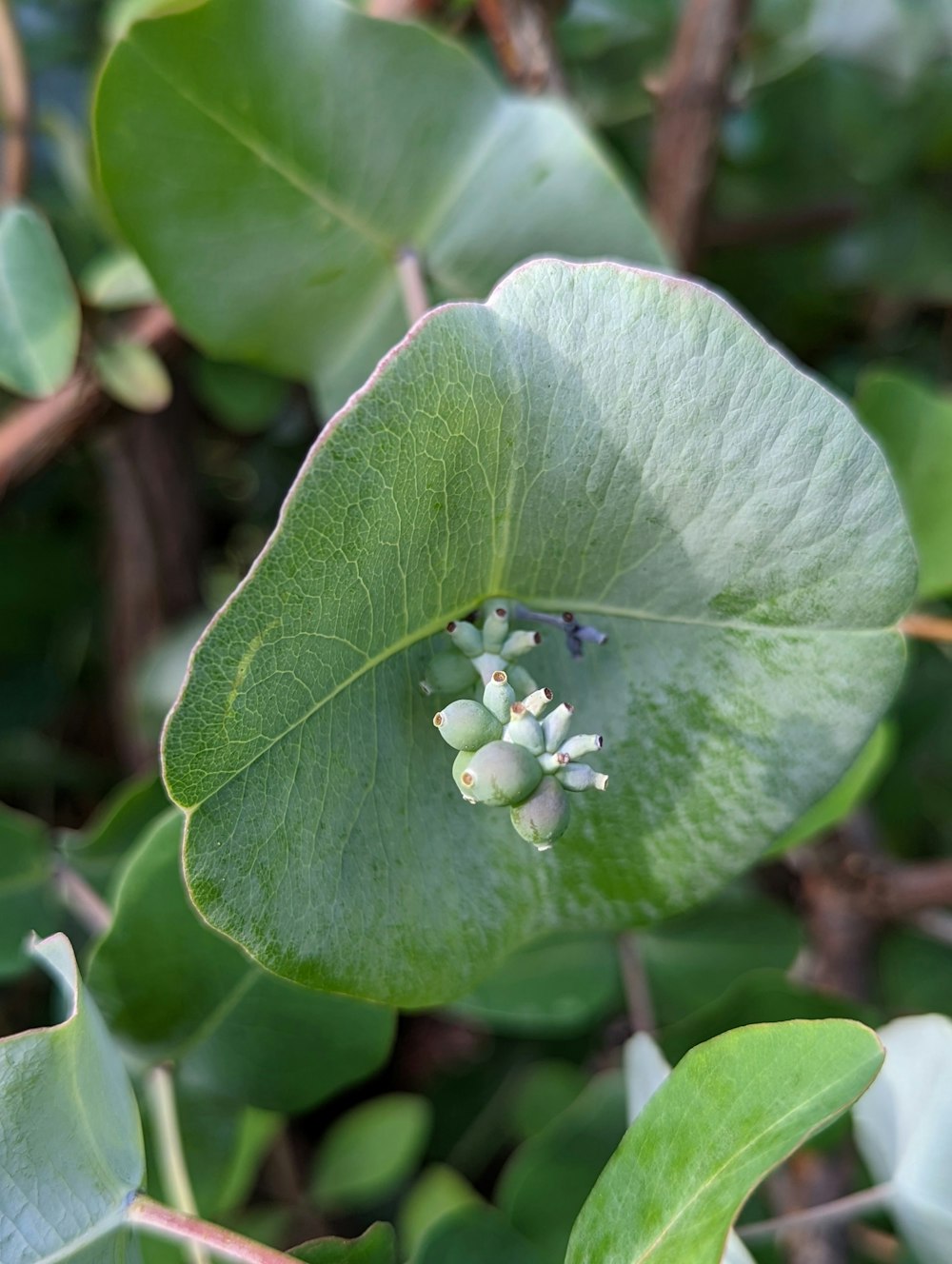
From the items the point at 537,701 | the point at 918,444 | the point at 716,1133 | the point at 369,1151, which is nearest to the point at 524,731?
the point at 537,701

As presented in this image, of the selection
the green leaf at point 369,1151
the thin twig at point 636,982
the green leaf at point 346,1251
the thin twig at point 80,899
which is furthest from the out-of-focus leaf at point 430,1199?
the green leaf at point 346,1251

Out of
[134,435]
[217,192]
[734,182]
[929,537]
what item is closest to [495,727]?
[217,192]

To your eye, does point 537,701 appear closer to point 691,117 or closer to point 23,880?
point 23,880

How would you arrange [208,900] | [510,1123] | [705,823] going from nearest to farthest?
1. [208,900]
2. [705,823]
3. [510,1123]

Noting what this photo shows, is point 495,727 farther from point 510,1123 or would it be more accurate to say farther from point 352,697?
point 510,1123

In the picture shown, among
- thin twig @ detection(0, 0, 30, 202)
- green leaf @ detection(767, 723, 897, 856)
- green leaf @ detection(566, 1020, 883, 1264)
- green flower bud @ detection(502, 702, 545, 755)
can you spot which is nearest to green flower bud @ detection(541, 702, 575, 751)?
green flower bud @ detection(502, 702, 545, 755)

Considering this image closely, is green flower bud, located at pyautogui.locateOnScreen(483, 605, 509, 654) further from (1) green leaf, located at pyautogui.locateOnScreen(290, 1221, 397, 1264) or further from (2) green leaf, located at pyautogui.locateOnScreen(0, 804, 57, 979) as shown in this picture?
(2) green leaf, located at pyautogui.locateOnScreen(0, 804, 57, 979)

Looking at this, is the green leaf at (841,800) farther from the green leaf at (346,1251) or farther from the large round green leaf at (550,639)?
the green leaf at (346,1251)
